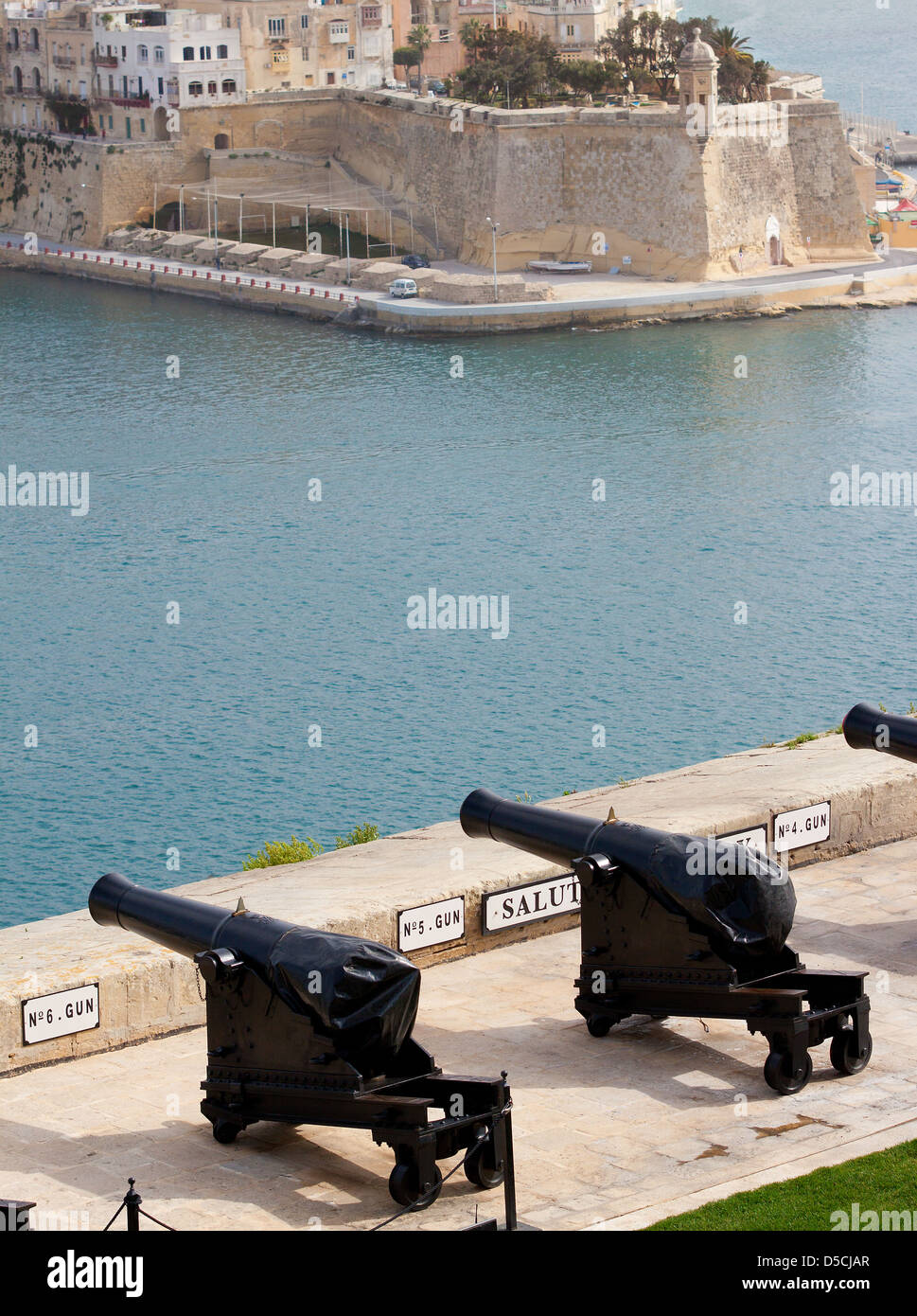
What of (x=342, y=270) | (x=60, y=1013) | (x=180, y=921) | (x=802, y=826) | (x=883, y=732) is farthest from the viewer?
(x=342, y=270)

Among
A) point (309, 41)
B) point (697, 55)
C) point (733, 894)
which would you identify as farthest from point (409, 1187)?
point (309, 41)

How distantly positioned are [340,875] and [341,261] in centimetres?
4667

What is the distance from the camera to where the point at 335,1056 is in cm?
678

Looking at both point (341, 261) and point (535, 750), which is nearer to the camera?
point (535, 750)

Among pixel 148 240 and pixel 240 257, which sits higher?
pixel 148 240

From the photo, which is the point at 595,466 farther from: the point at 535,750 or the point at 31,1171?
the point at 31,1171

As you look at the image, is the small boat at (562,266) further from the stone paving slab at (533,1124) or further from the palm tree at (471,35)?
the stone paving slab at (533,1124)

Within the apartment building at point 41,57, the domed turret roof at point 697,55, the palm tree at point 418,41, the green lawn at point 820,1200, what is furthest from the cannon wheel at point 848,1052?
the palm tree at point 418,41

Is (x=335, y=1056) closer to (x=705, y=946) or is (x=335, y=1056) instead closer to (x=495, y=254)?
(x=705, y=946)

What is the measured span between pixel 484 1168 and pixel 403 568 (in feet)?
88.0

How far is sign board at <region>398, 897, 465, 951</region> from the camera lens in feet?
29.2

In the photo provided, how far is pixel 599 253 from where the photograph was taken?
54031 mm

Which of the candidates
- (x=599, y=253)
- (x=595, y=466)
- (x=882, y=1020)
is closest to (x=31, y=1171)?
(x=882, y=1020)

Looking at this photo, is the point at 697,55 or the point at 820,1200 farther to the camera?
the point at 697,55
